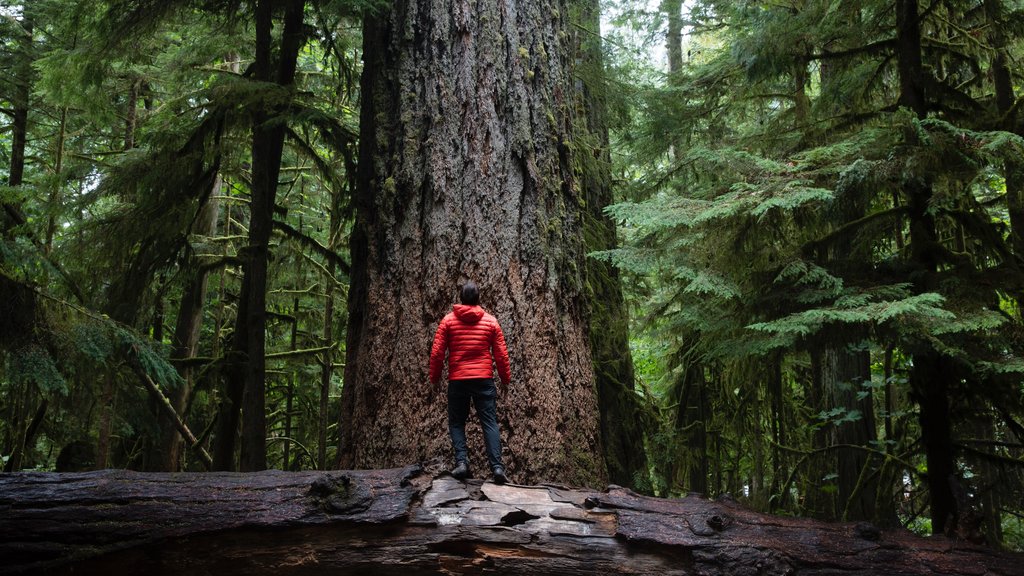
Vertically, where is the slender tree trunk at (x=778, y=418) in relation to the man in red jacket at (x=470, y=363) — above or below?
below

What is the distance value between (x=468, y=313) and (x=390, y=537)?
169 cm

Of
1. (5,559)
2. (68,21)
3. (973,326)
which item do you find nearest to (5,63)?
(68,21)

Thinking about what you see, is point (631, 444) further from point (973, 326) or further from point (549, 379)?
point (973, 326)

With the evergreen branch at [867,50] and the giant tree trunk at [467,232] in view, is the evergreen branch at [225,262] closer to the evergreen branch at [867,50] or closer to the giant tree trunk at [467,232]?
the giant tree trunk at [467,232]

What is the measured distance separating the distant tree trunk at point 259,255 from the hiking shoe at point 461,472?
126 inches

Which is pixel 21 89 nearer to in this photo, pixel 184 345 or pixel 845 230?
pixel 184 345

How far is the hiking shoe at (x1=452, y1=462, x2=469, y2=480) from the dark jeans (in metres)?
0.14

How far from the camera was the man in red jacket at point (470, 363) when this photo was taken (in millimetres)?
5012

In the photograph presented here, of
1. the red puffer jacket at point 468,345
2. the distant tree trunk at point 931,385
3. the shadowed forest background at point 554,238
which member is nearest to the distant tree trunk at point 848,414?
the shadowed forest background at point 554,238

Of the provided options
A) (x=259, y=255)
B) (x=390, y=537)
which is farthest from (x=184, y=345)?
(x=390, y=537)

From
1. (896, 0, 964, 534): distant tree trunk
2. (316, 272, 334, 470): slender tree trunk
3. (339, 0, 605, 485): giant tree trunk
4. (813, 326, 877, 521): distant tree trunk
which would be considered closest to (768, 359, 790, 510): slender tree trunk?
(813, 326, 877, 521): distant tree trunk

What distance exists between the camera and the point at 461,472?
467 centimetres

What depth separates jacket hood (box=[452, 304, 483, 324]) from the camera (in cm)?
509

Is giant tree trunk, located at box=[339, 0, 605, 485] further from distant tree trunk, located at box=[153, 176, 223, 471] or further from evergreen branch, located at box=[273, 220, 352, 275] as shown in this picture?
distant tree trunk, located at box=[153, 176, 223, 471]
